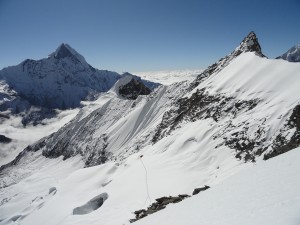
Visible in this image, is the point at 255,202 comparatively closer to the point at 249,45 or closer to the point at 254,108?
the point at 254,108

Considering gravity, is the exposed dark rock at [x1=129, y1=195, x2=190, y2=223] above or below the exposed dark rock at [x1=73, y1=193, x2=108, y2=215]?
above

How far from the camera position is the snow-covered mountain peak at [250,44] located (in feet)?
199

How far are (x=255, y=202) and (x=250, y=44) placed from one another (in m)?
57.3

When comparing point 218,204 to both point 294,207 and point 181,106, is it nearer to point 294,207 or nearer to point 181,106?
point 294,207

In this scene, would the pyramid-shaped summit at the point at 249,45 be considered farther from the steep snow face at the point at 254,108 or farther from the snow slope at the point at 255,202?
the snow slope at the point at 255,202

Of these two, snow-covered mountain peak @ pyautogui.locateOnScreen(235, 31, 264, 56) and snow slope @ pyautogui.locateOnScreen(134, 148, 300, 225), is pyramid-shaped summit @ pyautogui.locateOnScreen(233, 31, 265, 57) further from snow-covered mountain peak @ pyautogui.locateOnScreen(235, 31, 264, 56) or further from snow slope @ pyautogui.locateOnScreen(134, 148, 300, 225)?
snow slope @ pyautogui.locateOnScreen(134, 148, 300, 225)

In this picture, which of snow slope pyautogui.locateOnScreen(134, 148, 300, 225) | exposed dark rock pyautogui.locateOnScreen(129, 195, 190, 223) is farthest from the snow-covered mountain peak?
snow slope pyautogui.locateOnScreen(134, 148, 300, 225)

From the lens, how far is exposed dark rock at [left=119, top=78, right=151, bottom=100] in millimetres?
133625

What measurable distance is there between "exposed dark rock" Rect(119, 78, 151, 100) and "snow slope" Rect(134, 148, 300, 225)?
12006cm

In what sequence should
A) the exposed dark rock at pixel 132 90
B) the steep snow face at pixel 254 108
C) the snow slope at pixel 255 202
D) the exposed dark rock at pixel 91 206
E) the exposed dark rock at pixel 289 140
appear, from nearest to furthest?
the snow slope at pixel 255 202 < the exposed dark rock at pixel 289 140 < the steep snow face at pixel 254 108 < the exposed dark rock at pixel 91 206 < the exposed dark rock at pixel 132 90

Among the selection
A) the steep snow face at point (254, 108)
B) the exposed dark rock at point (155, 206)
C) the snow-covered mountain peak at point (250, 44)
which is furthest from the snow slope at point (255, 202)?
the snow-covered mountain peak at point (250, 44)

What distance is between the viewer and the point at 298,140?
2398 cm

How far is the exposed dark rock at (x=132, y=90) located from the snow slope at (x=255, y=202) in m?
120

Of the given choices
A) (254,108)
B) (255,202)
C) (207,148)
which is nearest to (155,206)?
(255,202)
